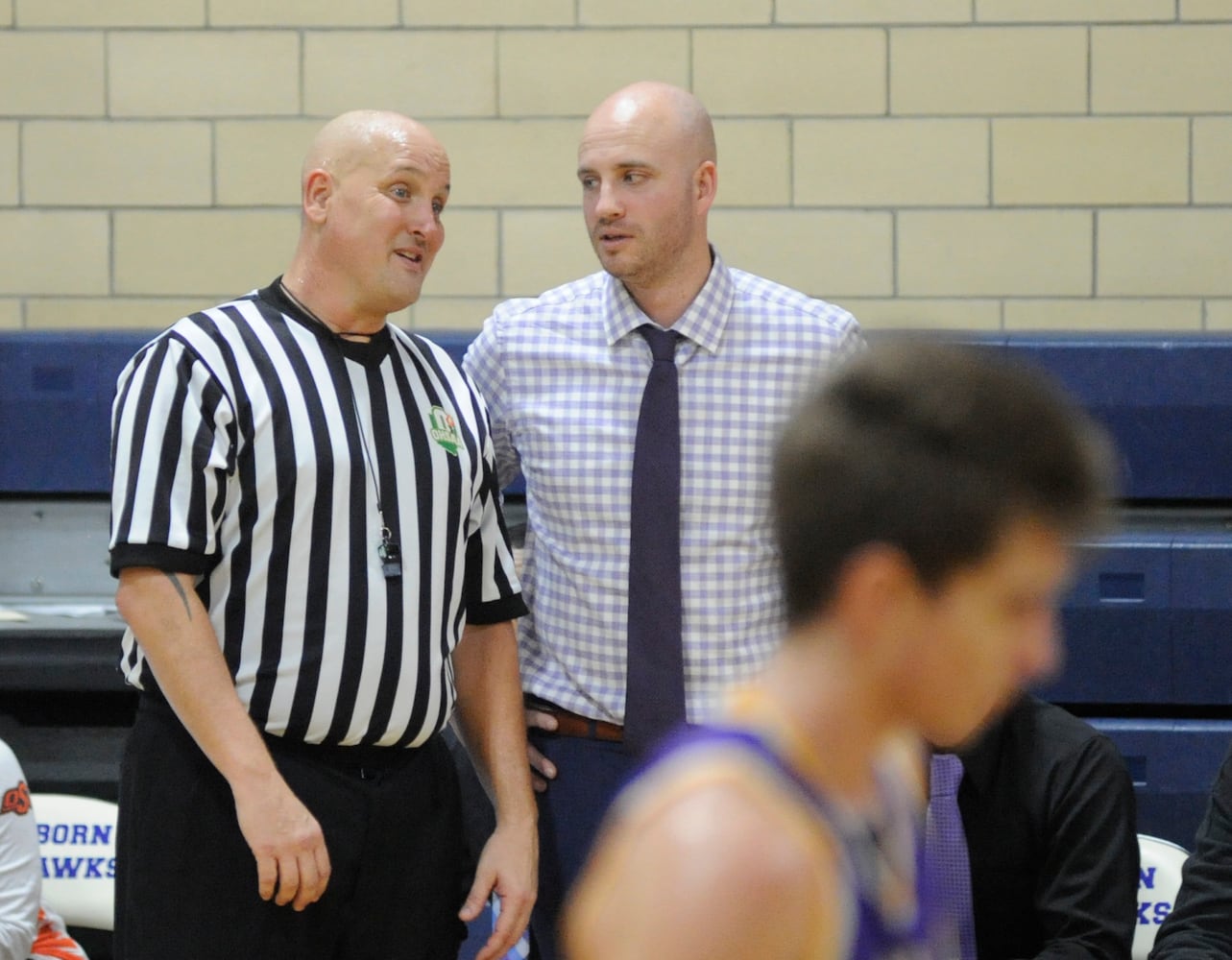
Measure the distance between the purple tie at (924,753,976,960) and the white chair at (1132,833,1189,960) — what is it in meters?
0.56

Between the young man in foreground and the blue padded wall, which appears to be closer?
the young man in foreground

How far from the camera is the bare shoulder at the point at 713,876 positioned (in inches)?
30.5

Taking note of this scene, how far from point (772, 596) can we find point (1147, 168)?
7.56 feet

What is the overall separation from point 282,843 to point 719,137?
2663 millimetres

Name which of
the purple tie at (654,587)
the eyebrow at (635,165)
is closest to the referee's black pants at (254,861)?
the purple tie at (654,587)

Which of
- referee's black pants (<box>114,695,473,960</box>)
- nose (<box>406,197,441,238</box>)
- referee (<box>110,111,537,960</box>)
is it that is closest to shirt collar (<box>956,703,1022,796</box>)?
referee (<box>110,111,537,960</box>)

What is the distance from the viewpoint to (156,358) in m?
2.09

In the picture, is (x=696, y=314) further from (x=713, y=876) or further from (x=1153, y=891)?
(x=713, y=876)

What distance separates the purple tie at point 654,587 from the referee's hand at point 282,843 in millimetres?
529

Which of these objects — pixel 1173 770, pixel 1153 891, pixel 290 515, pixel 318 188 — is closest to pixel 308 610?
pixel 290 515

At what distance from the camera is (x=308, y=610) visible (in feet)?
6.93

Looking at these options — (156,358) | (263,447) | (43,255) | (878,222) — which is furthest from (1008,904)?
(43,255)

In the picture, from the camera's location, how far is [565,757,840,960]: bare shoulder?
0.77m

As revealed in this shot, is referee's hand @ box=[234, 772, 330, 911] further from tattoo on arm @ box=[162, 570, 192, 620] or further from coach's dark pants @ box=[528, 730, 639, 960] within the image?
coach's dark pants @ box=[528, 730, 639, 960]
